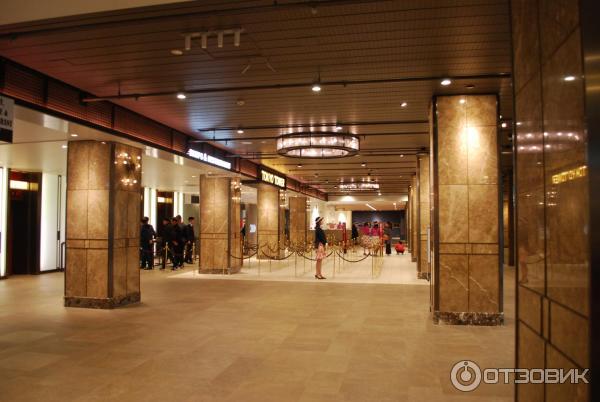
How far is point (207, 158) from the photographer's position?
40.7 feet

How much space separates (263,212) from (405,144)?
932 cm

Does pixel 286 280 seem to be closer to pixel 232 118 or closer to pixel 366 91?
pixel 232 118

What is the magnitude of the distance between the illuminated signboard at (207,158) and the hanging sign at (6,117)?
5.29m

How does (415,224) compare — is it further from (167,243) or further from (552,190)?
(552,190)

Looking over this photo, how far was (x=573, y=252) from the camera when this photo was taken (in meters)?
2.43

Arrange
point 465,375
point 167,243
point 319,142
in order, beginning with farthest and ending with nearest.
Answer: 1. point 167,243
2. point 319,142
3. point 465,375

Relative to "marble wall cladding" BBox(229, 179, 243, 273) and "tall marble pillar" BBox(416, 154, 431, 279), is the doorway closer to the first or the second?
"marble wall cladding" BBox(229, 179, 243, 273)

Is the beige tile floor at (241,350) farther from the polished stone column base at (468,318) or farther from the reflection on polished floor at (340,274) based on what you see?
the reflection on polished floor at (340,274)

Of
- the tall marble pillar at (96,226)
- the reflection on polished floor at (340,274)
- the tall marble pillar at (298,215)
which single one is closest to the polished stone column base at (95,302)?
the tall marble pillar at (96,226)

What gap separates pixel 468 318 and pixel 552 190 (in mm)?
5444

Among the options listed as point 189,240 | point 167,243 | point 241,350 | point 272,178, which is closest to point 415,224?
point 272,178

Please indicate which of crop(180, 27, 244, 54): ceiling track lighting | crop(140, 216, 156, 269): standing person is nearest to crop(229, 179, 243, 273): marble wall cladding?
crop(140, 216, 156, 269): standing person

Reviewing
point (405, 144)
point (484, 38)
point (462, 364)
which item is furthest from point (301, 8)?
point (405, 144)

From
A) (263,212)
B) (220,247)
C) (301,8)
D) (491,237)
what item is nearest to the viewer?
(301,8)
